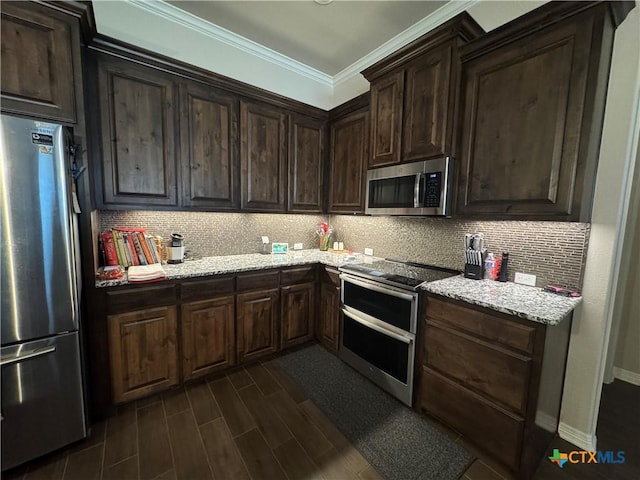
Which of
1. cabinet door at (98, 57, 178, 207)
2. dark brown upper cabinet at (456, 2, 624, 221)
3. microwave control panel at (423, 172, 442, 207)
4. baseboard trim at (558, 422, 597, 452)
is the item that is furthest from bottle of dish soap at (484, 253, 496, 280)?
cabinet door at (98, 57, 178, 207)

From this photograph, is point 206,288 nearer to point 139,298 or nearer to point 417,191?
→ point 139,298

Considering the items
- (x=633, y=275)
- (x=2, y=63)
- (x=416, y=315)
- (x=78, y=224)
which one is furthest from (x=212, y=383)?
(x=633, y=275)

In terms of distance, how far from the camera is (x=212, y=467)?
4.73 ft

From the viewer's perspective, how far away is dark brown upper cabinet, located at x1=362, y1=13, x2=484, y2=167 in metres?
1.80

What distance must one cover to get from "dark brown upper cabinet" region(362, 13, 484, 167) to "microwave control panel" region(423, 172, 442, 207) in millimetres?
155

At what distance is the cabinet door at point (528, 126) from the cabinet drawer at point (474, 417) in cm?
112

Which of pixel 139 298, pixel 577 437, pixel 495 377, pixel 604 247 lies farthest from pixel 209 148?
pixel 577 437

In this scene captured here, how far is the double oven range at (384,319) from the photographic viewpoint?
1.84 m

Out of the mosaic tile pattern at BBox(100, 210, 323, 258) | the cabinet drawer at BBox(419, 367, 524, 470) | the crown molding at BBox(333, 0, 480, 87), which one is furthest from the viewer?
the mosaic tile pattern at BBox(100, 210, 323, 258)

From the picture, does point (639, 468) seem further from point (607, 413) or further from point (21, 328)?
point (21, 328)

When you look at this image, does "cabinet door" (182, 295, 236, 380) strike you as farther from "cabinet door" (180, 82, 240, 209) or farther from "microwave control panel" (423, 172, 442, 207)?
"microwave control panel" (423, 172, 442, 207)

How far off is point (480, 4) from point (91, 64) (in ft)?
9.48

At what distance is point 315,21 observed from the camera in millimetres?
2307

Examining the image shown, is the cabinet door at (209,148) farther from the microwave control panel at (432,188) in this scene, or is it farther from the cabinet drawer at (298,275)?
the microwave control panel at (432,188)
